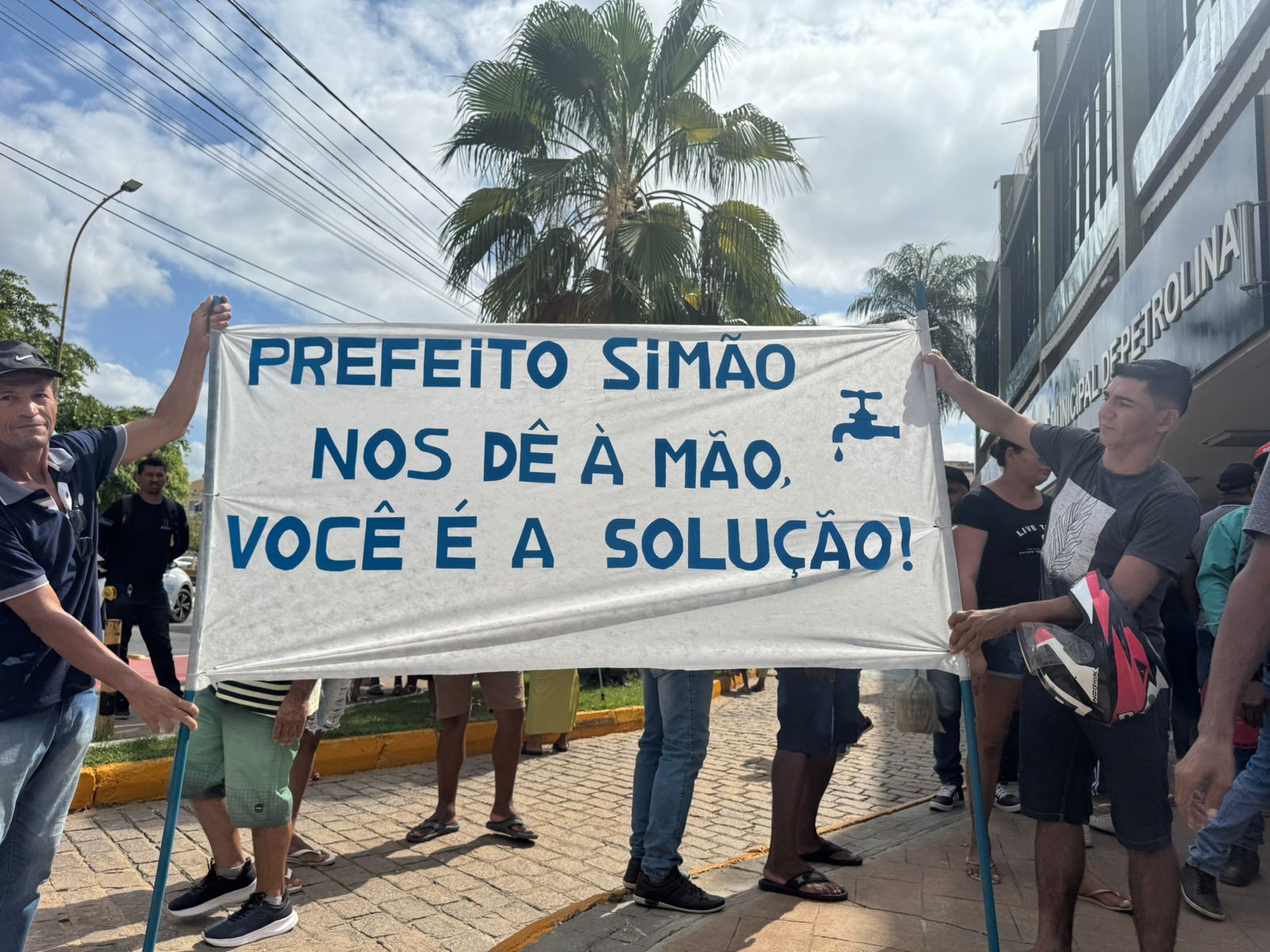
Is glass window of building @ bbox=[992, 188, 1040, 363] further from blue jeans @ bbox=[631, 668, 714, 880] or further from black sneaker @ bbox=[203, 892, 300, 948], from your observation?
black sneaker @ bbox=[203, 892, 300, 948]

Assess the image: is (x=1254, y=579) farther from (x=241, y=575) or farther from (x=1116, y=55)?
(x=1116, y=55)

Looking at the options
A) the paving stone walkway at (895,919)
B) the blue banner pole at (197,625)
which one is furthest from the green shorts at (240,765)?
the paving stone walkway at (895,919)

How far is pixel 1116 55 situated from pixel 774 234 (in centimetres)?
590

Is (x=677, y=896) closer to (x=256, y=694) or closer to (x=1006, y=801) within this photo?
(x=256, y=694)

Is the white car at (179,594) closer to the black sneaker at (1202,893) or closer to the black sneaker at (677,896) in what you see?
the black sneaker at (677,896)

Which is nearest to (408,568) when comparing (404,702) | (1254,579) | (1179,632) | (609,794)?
(1254,579)

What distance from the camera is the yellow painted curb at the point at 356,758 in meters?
4.88

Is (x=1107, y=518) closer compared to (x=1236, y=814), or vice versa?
(x=1107, y=518)

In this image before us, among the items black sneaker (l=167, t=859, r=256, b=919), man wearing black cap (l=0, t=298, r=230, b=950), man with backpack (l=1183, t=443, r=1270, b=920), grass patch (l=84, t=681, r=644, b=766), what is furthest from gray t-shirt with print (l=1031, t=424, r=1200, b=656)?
grass patch (l=84, t=681, r=644, b=766)

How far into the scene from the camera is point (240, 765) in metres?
3.28

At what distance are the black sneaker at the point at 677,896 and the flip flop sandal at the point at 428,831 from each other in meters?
1.36

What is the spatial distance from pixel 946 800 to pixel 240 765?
377 cm

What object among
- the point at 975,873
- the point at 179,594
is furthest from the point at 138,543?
the point at 179,594

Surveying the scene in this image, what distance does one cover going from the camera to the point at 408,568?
306 centimetres
